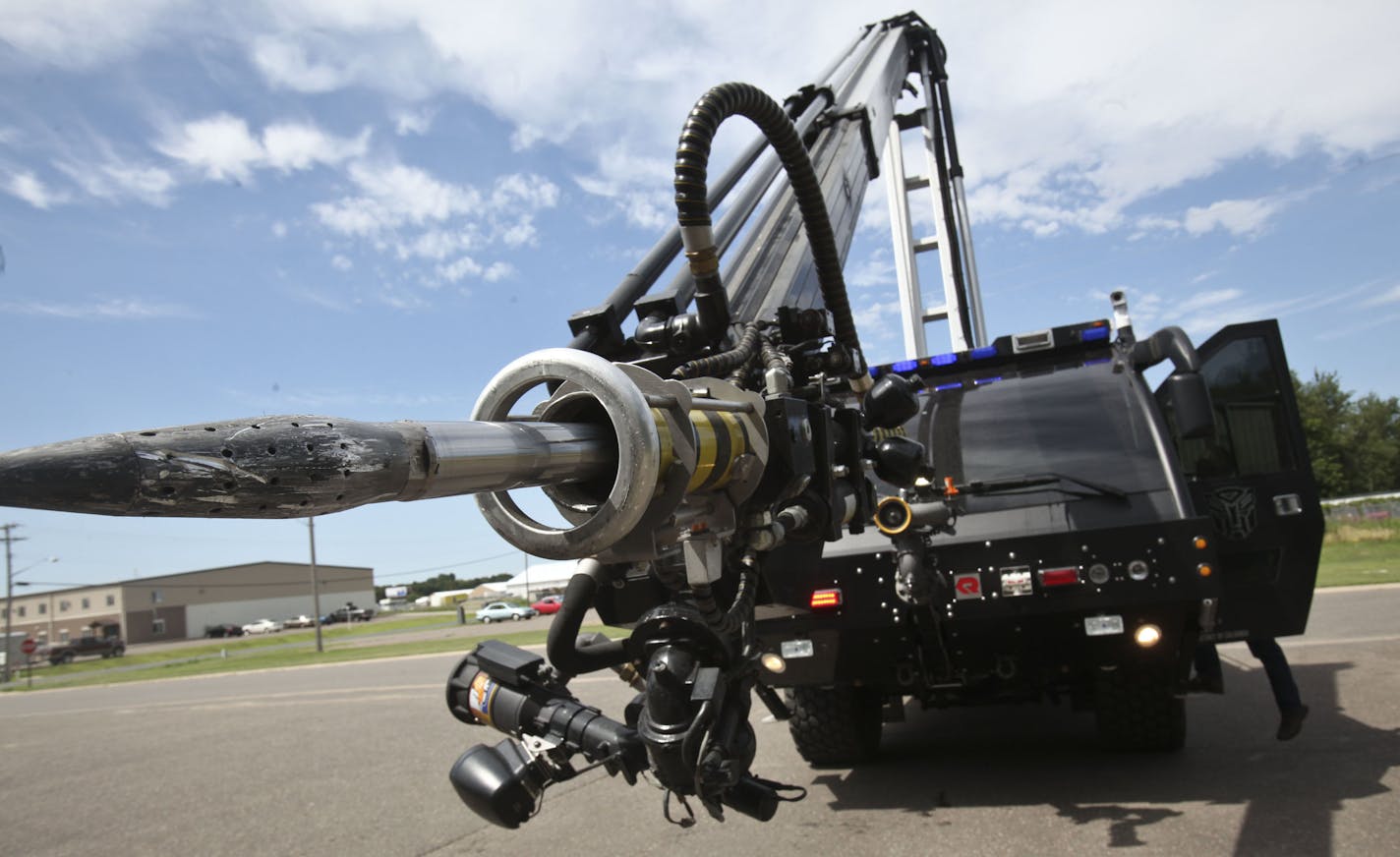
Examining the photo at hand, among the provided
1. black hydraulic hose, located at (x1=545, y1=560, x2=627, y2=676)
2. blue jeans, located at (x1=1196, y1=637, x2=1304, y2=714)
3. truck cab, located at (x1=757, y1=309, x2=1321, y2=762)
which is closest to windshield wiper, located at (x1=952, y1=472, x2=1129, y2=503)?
truck cab, located at (x1=757, y1=309, x2=1321, y2=762)

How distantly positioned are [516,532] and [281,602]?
303ft

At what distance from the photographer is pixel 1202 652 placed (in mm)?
5730

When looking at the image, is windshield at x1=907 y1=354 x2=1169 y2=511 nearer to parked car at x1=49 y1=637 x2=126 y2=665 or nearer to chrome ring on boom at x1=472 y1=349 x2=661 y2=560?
chrome ring on boom at x1=472 y1=349 x2=661 y2=560

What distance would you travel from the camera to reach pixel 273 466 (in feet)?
4.34

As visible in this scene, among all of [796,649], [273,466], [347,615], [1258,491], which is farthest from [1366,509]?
[347,615]

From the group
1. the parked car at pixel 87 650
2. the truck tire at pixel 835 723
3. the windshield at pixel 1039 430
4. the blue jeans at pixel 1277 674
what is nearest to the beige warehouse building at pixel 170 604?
the parked car at pixel 87 650

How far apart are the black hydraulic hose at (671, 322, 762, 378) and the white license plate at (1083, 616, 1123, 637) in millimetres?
2479

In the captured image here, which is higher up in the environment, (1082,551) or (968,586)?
(1082,551)

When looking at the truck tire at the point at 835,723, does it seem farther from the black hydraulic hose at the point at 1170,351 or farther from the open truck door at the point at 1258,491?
the black hydraulic hose at the point at 1170,351

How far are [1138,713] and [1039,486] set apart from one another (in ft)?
4.70

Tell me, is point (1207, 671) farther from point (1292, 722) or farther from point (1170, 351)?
point (1170, 351)

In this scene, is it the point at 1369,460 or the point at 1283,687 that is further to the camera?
the point at 1369,460

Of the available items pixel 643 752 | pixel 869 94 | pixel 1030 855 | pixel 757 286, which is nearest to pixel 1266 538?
pixel 1030 855

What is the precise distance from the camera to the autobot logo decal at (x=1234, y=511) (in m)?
5.10
